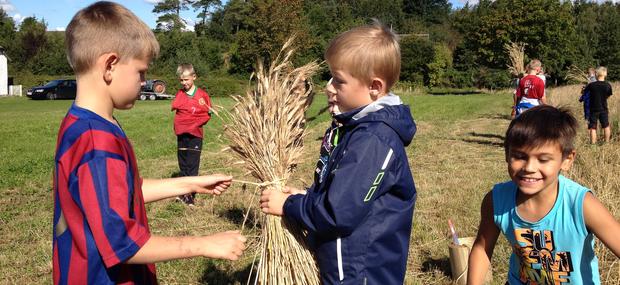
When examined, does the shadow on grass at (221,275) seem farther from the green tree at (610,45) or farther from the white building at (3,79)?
the green tree at (610,45)

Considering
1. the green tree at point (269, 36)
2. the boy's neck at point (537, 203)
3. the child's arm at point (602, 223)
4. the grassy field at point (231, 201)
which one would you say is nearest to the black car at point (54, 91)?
the grassy field at point (231, 201)

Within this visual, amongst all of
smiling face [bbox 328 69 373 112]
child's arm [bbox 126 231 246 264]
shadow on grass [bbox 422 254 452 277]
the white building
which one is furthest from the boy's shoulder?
the white building

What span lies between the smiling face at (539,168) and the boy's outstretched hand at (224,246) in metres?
1.21

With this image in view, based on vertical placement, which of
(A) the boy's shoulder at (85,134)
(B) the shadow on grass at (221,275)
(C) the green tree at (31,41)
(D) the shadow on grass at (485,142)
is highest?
(C) the green tree at (31,41)

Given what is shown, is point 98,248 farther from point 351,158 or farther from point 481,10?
point 481,10

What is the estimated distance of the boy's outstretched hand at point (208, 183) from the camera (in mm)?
2475

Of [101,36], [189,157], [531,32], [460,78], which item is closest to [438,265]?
[101,36]

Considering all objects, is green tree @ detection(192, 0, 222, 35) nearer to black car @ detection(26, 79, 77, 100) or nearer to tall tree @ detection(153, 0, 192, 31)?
tall tree @ detection(153, 0, 192, 31)

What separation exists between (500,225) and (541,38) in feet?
155

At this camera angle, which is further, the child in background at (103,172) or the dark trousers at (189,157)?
the dark trousers at (189,157)

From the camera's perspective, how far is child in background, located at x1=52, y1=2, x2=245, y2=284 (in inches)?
64.1

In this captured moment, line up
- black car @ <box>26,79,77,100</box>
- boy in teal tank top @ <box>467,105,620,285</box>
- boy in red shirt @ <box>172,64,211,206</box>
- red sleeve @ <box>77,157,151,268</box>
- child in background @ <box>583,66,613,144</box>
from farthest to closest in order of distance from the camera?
black car @ <box>26,79,77,100</box> → child in background @ <box>583,66,613,144</box> → boy in red shirt @ <box>172,64,211,206</box> → boy in teal tank top @ <box>467,105,620,285</box> → red sleeve @ <box>77,157,151,268</box>

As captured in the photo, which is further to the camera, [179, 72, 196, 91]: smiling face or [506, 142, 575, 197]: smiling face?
[179, 72, 196, 91]: smiling face

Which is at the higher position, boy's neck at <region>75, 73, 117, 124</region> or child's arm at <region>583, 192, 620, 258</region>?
boy's neck at <region>75, 73, 117, 124</region>
